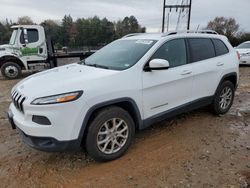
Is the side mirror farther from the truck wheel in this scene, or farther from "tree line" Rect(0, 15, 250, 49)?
"tree line" Rect(0, 15, 250, 49)

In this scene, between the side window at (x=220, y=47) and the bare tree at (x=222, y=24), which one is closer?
the side window at (x=220, y=47)

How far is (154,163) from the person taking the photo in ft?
10.8

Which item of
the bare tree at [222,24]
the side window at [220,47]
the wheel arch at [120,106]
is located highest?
the bare tree at [222,24]

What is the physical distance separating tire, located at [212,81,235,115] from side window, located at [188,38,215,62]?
742mm

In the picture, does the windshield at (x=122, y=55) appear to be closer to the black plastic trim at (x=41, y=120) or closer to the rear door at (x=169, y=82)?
the rear door at (x=169, y=82)

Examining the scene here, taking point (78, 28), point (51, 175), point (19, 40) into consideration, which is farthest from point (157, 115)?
point (78, 28)

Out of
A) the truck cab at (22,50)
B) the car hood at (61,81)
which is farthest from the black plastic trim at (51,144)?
the truck cab at (22,50)

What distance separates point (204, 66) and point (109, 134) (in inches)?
89.0

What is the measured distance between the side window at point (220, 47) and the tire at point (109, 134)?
2.54 meters

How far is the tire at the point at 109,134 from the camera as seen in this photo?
10.0 feet

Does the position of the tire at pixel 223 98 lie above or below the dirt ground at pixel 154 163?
above

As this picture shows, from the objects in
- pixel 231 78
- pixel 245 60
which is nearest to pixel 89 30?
pixel 245 60

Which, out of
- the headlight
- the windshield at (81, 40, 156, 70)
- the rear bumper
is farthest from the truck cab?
the rear bumper

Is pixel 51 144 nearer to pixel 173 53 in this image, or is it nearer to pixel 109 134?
pixel 109 134
